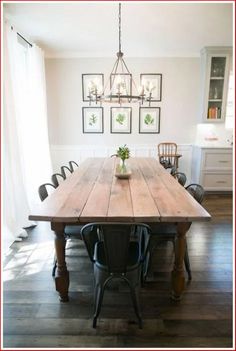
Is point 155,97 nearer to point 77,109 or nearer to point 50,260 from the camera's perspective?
point 77,109

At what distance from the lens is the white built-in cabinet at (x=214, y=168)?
14.8 feet

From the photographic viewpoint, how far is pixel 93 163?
11.5 feet

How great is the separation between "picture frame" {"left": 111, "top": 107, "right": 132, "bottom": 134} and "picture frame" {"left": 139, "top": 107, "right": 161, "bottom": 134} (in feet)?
0.79

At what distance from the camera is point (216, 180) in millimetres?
4637

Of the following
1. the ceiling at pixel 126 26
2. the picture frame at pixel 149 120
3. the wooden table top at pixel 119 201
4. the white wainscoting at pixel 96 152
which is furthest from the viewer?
the white wainscoting at pixel 96 152

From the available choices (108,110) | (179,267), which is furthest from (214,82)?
(179,267)

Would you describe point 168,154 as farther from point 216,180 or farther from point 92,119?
point 92,119

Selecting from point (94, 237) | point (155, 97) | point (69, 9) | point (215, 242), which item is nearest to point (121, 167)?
point (94, 237)

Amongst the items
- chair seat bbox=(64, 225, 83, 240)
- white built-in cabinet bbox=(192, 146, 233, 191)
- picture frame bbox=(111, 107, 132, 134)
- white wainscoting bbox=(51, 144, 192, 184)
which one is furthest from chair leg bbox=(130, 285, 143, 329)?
picture frame bbox=(111, 107, 132, 134)

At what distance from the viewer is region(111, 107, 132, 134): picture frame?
4898mm

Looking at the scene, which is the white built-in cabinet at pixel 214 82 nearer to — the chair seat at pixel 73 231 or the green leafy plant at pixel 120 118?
the green leafy plant at pixel 120 118

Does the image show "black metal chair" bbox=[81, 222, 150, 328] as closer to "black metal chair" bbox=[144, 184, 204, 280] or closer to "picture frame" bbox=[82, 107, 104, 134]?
"black metal chair" bbox=[144, 184, 204, 280]

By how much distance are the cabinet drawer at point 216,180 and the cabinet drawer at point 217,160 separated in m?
0.16

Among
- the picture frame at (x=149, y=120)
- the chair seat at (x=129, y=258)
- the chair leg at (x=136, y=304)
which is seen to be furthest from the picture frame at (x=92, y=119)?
the chair leg at (x=136, y=304)
